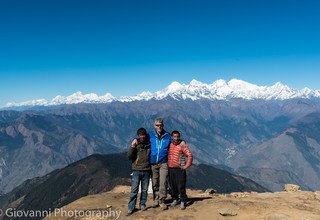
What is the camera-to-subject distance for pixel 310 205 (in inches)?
1125

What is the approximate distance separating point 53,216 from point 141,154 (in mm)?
11504

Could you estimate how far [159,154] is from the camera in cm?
2319

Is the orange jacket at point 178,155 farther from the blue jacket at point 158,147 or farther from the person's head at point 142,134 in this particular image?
the person's head at point 142,134

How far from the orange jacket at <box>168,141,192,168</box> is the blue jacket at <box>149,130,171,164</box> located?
0.47 m

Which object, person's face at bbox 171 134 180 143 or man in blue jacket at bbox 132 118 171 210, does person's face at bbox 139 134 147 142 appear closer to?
man in blue jacket at bbox 132 118 171 210

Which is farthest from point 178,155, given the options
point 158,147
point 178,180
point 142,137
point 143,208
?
point 143,208

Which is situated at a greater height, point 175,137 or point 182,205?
point 175,137

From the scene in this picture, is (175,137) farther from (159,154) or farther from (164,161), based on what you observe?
(164,161)

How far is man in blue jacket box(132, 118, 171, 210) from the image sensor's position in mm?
23109

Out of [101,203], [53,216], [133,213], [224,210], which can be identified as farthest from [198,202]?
[53,216]

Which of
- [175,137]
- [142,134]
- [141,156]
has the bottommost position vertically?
[141,156]

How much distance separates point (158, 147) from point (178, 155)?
54.9 inches

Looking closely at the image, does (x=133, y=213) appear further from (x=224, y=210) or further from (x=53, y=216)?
(x=53, y=216)

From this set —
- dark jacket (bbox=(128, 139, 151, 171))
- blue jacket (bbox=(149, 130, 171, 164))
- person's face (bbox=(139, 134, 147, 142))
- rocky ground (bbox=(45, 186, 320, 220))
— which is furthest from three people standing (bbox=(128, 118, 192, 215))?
rocky ground (bbox=(45, 186, 320, 220))
